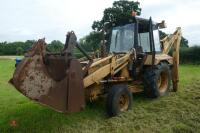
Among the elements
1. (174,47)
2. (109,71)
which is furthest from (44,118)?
(174,47)

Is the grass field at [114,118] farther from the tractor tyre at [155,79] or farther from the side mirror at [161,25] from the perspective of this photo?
the side mirror at [161,25]

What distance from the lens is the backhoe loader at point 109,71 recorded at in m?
6.66

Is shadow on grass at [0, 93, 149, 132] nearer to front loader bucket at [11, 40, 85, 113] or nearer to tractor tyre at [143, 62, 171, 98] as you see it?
tractor tyre at [143, 62, 171, 98]

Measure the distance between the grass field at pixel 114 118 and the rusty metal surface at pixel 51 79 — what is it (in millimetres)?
1076

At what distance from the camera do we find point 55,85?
6.54 meters

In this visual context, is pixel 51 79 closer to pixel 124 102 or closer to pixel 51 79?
pixel 51 79

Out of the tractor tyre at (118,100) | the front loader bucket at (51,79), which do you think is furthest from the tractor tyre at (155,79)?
the front loader bucket at (51,79)

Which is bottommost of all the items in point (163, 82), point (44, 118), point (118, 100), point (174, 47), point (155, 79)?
point (44, 118)

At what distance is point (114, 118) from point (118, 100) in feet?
1.50

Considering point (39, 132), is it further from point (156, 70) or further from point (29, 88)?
point (156, 70)

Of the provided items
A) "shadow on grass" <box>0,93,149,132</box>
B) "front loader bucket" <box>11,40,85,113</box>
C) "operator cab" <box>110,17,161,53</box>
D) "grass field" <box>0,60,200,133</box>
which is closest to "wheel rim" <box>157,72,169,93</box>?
"grass field" <box>0,60,200,133</box>

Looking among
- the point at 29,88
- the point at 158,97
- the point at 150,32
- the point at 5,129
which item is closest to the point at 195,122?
the point at 158,97

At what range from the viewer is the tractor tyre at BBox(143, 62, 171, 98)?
9320mm

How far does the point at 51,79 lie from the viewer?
6.74 metres
